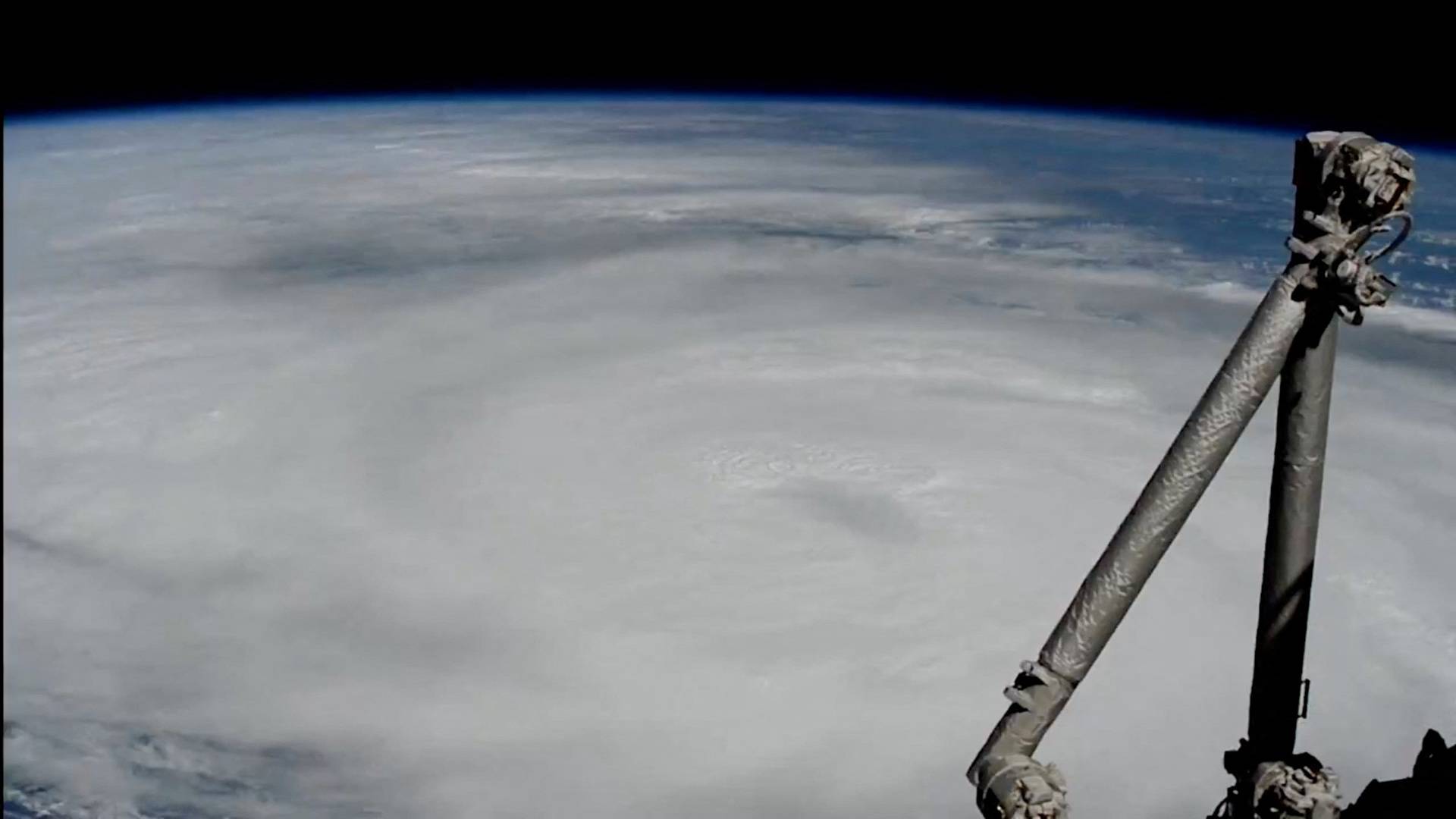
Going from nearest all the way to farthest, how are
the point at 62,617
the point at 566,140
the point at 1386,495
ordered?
the point at 62,617 → the point at 1386,495 → the point at 566,140

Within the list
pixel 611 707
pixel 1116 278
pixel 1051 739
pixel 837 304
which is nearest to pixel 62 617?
pixel 611 707

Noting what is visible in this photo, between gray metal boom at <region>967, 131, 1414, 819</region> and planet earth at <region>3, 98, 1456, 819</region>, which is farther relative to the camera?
planet earth at <region>3, 98, 1456, 819</region>

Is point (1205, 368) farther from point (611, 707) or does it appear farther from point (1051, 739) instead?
point (611, 707)

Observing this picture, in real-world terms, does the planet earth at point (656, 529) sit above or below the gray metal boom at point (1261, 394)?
below

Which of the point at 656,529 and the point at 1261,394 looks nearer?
the point at 1261,394

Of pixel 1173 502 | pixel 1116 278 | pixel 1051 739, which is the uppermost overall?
pixel 1173 502

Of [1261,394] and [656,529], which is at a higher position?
[1261,394]

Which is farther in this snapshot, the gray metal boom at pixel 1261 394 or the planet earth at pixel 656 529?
the planet earth at pixel 656 529

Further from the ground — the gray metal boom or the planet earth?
the gray metal boom
